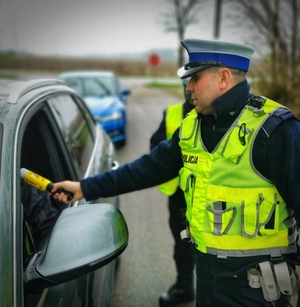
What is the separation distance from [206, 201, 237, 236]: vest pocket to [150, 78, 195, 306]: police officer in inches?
35.6

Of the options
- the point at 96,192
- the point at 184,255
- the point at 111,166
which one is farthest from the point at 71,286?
the point at 111,166

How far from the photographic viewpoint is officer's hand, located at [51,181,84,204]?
6.15 ft

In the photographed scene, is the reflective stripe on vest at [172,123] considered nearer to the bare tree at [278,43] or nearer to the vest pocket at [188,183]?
the vest pocket at [188,183]

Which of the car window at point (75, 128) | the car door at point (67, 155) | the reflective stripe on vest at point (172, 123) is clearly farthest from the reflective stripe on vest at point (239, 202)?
the car window at point (75, 128)

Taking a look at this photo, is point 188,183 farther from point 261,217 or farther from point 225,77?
point 225,77

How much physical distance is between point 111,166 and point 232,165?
64.6 inches

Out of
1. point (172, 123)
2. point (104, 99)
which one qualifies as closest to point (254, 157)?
point (172, 123)

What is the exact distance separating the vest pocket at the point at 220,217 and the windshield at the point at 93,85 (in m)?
6.68

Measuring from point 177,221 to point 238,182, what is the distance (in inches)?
47.9

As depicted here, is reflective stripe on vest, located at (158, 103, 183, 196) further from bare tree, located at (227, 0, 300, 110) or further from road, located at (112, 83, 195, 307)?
bare tree, located at (227, 0, 300, 110)

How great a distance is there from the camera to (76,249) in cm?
127

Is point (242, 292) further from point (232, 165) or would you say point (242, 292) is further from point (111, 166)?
point (111, 166)

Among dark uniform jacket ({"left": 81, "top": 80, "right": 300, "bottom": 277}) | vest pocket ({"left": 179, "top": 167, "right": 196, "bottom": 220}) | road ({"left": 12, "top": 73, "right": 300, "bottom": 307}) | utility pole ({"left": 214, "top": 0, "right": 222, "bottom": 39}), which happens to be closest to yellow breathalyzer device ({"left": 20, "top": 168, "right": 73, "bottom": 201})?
dark uniform jacket ({"left": 81, "top": 80, "right": 300, "bottom": 277})

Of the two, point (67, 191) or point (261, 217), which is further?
point (67, 191)
